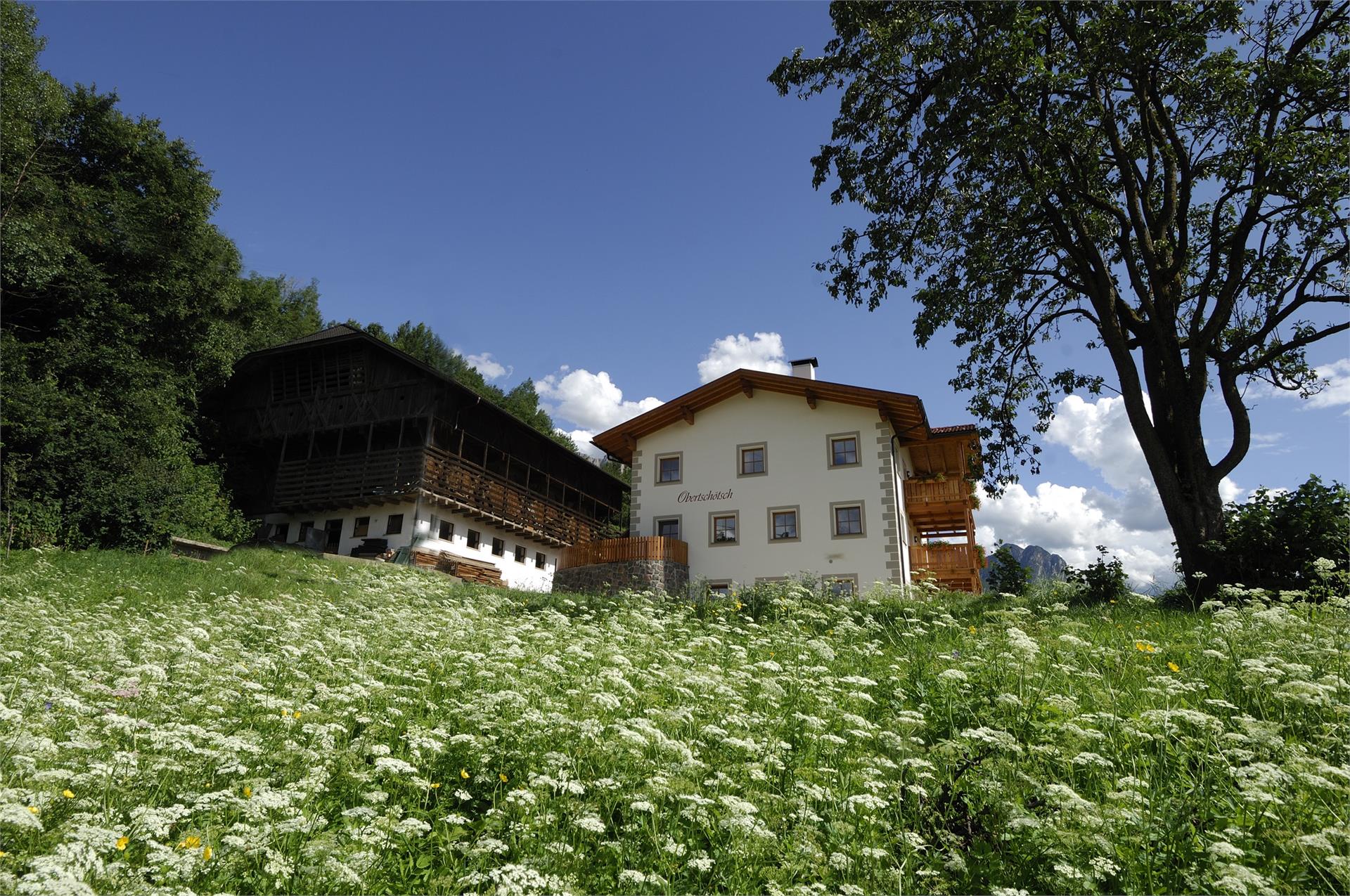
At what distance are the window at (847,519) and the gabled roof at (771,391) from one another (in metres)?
3.37

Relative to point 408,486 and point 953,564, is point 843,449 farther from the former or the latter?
point 408,486

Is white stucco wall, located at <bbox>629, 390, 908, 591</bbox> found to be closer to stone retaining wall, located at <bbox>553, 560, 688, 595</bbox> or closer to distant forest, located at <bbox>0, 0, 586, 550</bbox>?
stone retaining wall, located at <bbox>553, 560, 688, 595</bbox>

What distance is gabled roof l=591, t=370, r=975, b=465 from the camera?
25.3m

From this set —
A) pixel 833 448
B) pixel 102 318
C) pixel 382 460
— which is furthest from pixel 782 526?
pixel 102 318

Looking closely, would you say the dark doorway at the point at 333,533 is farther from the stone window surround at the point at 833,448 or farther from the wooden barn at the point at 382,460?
the stone window surround at the point at 833,448

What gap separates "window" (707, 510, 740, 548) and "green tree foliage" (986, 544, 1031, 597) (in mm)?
10351

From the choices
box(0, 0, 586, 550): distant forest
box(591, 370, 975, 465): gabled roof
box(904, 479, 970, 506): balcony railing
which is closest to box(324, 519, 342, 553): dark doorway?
box(0, 0, 586, 550): distant forest

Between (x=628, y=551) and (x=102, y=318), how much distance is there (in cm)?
1969

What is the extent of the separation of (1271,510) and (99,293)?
33110 mm

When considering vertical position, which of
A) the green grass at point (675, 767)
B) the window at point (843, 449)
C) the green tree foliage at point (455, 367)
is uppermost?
the green tree foliage at point (455, 367)

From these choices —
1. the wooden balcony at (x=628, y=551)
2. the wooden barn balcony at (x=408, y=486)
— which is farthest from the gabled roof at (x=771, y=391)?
the wooden barn balcony at (x=408, y=486)

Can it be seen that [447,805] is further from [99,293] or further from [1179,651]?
[99,293]

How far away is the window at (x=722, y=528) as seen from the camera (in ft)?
87.0

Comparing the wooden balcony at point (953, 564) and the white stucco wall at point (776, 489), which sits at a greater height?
the white stucco wall at point (776, 489)
